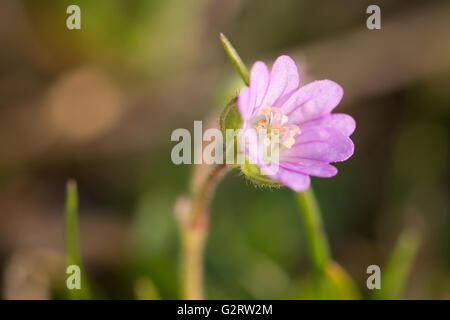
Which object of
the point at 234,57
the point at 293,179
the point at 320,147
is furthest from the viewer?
the point at 320,147

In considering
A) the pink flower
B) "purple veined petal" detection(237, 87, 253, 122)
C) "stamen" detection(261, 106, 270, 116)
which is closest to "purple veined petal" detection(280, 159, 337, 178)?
the pink flower

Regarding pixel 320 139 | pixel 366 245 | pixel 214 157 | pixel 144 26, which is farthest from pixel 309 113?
pixel 144 26

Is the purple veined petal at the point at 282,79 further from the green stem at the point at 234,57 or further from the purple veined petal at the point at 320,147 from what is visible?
the purple veined petal at the point at 320,147

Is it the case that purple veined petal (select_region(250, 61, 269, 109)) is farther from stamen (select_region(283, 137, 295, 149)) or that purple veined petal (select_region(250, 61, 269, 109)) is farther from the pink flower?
→ stamen (select_region(283, 137, 295, 149))

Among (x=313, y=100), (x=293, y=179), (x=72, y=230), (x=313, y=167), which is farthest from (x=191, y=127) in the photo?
(x=293, y=179)

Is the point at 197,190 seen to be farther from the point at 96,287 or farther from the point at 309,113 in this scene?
the point at 96,287

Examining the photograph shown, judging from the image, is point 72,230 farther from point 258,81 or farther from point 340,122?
point 340,122
